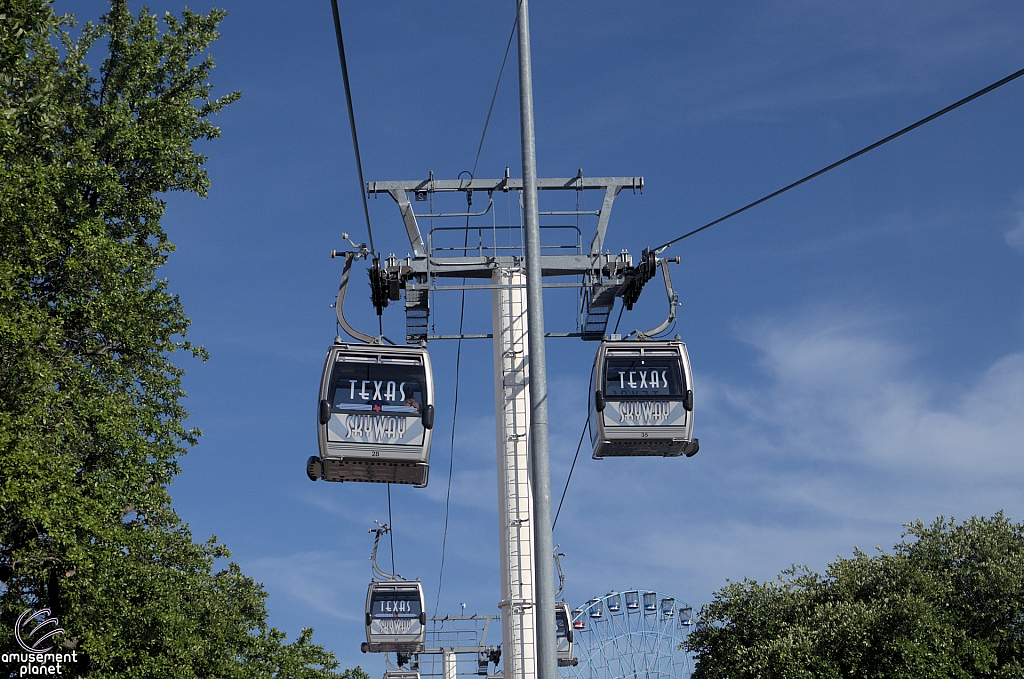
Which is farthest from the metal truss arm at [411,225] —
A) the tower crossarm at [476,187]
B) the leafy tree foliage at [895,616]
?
the leafy tree foliage at [895,616]

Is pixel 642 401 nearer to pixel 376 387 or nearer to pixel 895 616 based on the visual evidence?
pixel 376 387

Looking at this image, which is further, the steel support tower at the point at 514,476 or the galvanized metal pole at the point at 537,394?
the steel support tower at the point at 514,476

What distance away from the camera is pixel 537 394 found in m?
11.5

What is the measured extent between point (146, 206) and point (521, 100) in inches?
433

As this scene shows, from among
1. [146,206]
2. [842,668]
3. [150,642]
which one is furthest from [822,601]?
[146,206]

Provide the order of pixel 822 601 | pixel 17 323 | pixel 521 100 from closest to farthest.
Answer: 1. pixel 521 100
2. pixel 17 323
3. pixel 822 601

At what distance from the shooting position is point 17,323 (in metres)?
17.0

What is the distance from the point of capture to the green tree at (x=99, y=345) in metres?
17.0

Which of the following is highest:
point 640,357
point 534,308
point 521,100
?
point 521,100

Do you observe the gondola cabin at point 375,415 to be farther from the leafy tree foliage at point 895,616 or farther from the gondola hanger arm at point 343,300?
the leafy tree foliage at point 895,616

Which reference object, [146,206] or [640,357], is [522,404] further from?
[146,206]

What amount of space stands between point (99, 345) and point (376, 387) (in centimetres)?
718

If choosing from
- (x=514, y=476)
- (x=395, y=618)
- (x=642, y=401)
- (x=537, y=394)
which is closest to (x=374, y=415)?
(x=514, y=476)

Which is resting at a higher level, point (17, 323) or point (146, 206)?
point (146, 206)
